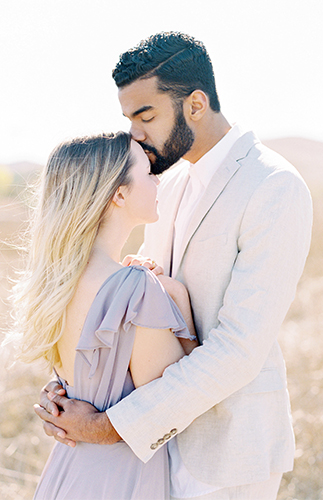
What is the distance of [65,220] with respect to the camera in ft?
6.10

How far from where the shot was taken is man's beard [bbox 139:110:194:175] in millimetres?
2402

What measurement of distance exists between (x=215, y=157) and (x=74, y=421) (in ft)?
4.64

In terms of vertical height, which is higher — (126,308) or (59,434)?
(126,308)

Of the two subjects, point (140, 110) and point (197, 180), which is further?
point (197, 180)

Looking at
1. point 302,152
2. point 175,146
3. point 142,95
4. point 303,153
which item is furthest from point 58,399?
point 302,152

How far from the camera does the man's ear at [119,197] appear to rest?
1.94m

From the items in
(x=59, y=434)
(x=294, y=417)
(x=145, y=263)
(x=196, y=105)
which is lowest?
(x=294, y=417)

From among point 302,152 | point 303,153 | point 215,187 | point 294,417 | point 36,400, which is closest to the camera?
point 215,187

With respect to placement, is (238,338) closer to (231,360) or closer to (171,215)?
(231,360)

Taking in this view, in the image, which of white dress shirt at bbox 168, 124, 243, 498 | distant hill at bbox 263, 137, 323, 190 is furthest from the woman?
distant hill at bbox 263, 137, 323, 190

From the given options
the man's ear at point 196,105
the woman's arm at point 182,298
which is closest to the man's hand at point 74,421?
the woman's arm at point 182,298

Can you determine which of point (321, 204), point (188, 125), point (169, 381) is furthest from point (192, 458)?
point (321, 204)

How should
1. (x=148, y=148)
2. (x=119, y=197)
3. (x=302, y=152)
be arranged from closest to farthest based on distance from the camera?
(x=119, y=197) < (x=148, y=148) < (x=302, y=152)

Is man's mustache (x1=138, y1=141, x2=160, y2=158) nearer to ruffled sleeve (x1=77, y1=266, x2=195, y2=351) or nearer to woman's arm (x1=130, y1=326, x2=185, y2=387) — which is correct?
ruffled sleeve (x1=77, y1=266, x2=195, y2=351)
